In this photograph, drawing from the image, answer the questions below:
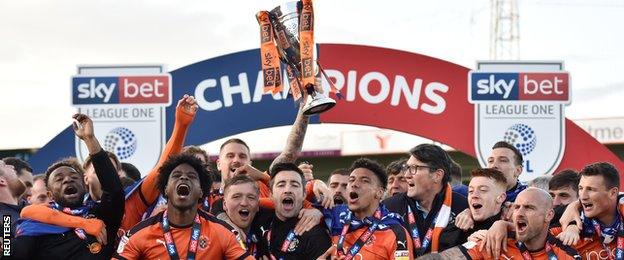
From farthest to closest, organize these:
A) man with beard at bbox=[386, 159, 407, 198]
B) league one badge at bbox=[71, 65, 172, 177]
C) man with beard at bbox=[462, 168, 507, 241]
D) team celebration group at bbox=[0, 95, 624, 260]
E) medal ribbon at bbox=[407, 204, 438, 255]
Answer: league one badge at bbox=[71, 65, 172, 177]
man with beard at bbox=[386, 159, 407, 198]
medal ribbon at bbox=[407, 204, 438, 255]
man with beard at bbox=[462, 168, 507, 241]
team celebration group at bbox=[0, 95, 624, 260]

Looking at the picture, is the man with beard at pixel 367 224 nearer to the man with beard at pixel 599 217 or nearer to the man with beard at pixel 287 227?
the man with beard at pixel 287 227

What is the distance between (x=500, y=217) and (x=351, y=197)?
1.10m

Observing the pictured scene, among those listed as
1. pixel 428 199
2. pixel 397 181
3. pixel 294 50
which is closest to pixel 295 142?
pixel 294 50

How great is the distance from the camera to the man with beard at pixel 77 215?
8453mm

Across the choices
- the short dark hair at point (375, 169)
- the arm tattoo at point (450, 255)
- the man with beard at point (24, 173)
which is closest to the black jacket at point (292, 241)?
the short dark hair at point (375, 169)

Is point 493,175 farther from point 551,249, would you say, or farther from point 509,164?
point 509,164

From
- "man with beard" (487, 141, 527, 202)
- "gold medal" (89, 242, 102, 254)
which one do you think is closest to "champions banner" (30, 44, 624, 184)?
"man with beard" (487, 141, 527, 202)

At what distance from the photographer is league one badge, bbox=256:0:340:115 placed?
31.9ft

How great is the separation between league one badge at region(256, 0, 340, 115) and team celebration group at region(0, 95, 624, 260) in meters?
0.71

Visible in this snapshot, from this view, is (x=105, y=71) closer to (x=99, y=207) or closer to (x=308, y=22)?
(x=308, y=22)

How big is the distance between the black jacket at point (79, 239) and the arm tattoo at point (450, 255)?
7.18 feet

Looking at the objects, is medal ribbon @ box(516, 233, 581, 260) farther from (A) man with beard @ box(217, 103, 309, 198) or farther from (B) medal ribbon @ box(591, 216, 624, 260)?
(A) man with beard @ box(217, 103, 309, 198)

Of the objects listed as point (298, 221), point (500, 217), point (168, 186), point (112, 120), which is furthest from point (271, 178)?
point (112, 120)

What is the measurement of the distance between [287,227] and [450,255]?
4.75 ft
